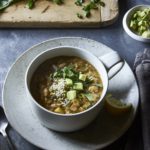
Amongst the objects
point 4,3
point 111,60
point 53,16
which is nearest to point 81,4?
point 53,16

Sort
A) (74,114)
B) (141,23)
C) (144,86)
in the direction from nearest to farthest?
(74,114), (144,86), (141,23)

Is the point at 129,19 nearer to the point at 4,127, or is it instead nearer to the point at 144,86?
the point at 144,86

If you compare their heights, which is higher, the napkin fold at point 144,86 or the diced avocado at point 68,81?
the diced avocado at point 68,81

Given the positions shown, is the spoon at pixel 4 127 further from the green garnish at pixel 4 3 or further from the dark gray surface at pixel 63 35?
the green garnish at pixel 4 3

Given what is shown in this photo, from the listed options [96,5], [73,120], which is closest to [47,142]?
[73,120]

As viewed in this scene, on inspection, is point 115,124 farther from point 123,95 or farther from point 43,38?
point 43,38

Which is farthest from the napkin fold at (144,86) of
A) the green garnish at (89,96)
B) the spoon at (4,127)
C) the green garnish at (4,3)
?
the green garnish at (4,3)
